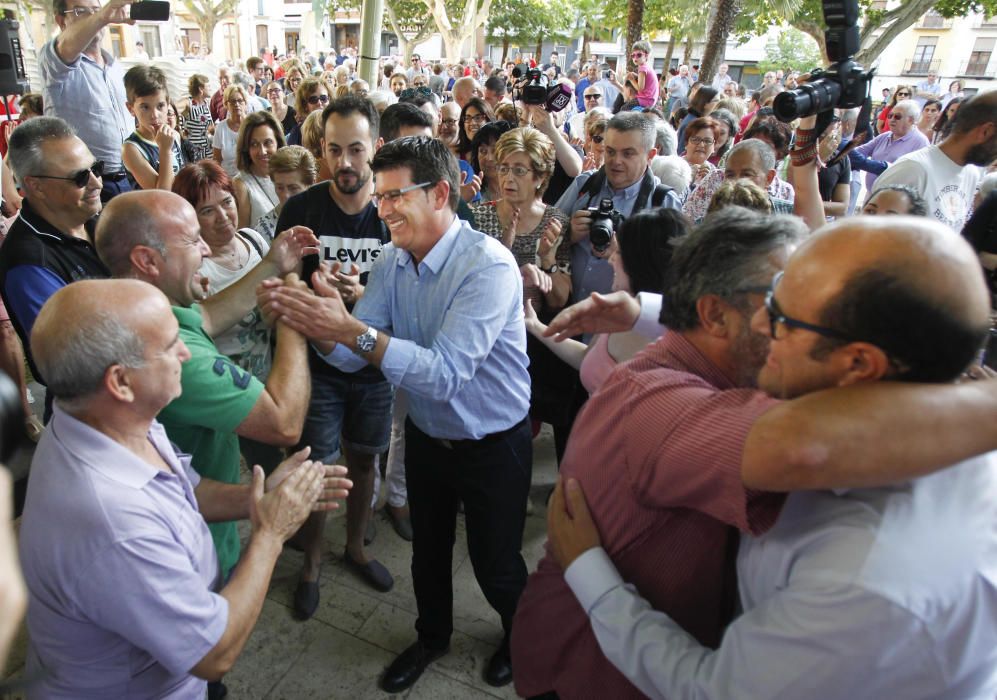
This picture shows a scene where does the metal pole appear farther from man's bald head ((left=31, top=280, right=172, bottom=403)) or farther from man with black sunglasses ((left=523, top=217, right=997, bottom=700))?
man with black sunglasses ((left=523, top=217, right=997, bottom=700))

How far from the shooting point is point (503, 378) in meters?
2.21

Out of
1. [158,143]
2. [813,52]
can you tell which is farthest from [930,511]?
[813,52]

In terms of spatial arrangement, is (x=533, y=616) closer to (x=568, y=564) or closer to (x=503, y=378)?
(x=568, y=564)

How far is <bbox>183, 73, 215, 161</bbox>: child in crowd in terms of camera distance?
6234 millimetres

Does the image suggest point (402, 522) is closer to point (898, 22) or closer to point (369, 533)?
point (369, 533)

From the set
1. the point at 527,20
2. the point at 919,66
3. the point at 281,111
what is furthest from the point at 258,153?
the point at 919,66

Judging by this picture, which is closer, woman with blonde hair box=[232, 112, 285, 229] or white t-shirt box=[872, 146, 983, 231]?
white t-shirt box=[872, 146, 983, 231]

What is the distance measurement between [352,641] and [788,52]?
5598cm

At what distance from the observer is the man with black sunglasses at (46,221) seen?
235 centimetres

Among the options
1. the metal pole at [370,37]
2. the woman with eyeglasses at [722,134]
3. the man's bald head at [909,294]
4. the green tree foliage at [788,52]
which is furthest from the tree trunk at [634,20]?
the green tree foliage at [788,52]

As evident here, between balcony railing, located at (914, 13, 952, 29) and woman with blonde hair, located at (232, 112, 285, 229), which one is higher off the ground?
balcony railing, located at (914, 13, 952, 29)

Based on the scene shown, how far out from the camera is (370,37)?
629cm

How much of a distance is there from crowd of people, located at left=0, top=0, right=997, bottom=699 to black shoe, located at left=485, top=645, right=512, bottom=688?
0.06 ft

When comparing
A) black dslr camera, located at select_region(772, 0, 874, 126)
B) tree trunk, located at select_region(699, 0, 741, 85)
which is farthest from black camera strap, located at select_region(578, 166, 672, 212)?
tree trunk, located at select_region(699, 0, 741, 85)
